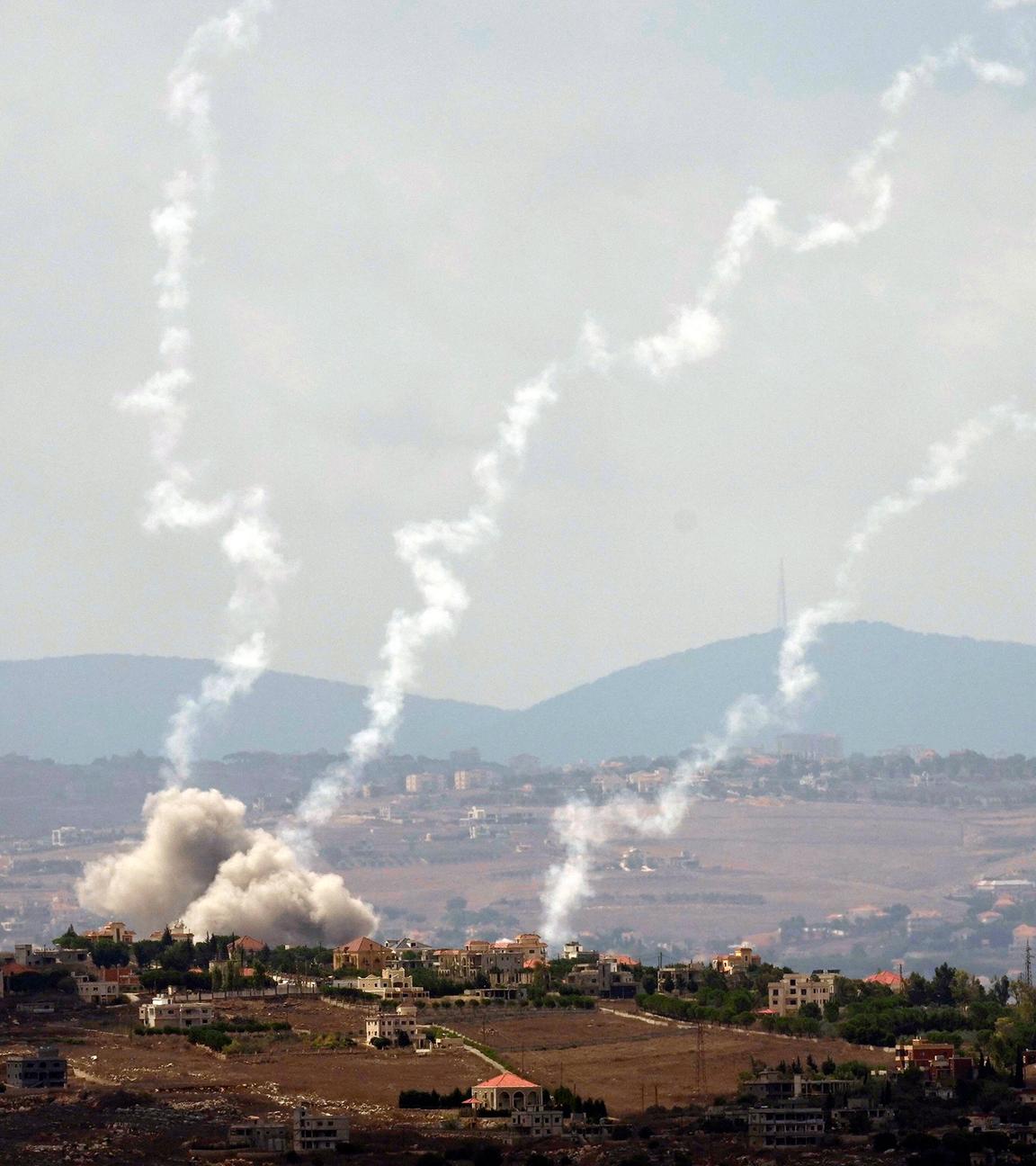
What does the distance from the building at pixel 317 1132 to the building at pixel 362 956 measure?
5901 cm

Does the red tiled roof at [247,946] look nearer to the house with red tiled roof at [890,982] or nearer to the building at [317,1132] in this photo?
the house with red tiled roof at [890,982]

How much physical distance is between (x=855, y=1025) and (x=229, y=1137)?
41.4m

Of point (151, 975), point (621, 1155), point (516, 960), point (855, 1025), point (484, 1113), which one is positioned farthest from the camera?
point (516, 960)

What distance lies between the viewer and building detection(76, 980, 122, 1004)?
6727 inches

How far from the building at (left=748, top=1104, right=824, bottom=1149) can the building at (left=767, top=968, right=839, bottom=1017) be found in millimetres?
37780

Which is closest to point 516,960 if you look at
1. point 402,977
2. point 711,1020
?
point 402,977

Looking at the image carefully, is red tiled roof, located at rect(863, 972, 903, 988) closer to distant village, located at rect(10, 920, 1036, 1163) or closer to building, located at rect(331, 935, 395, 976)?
distant village, located at rect(10, 920, 1036, 1163)

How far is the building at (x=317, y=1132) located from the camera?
425 feet

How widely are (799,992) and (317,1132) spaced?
168ft

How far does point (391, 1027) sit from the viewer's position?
156 m

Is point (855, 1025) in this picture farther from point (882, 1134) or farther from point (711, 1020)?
point (882, 1134)

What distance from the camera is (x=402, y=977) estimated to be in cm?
17775

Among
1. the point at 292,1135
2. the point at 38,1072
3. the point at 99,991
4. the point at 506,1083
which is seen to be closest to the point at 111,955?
the point at 99,991

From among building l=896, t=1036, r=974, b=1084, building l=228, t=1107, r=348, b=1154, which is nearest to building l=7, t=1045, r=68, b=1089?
building l=228, t=1107, r=348, b=1154
